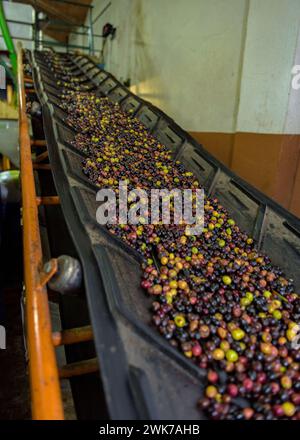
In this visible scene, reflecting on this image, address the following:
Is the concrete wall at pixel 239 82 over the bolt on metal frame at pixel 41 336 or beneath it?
over

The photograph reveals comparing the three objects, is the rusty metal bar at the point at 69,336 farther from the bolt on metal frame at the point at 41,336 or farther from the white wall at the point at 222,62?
the white wall at the point at 222,62

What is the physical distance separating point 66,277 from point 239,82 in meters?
2.97

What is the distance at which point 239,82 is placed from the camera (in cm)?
318

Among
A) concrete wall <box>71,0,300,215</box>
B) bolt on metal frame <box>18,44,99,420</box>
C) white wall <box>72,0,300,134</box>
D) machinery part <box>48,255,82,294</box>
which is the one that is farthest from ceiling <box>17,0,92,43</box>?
machinery part <box>48,255,82,294</box>

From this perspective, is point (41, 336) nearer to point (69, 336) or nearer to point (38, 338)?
point (38, 338)

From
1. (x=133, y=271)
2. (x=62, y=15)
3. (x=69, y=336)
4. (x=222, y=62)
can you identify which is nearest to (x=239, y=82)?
(x=222, y=62)

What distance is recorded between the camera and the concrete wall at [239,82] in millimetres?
2695

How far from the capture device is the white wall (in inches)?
106

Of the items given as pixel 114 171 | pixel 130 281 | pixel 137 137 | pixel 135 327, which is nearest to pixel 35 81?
pixel 137 137

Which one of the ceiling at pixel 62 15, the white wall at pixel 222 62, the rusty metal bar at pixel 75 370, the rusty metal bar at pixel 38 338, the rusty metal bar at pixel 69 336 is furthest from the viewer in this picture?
the ceiling at pixel 62 15

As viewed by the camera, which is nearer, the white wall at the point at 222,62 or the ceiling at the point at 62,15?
the white wall at the point at 222,62

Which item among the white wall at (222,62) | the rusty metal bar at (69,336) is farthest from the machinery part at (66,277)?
the white wall at (222,62)

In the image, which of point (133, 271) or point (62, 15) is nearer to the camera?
point (133, 271)

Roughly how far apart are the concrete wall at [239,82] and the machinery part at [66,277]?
227 cm
